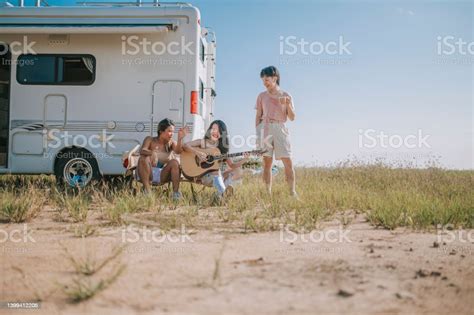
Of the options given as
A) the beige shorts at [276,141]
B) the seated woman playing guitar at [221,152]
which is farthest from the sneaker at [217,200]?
the beige shorts at [276,141]

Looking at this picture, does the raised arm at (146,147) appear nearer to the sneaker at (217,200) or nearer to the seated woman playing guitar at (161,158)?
the seated woman playing guitar at (161,158)

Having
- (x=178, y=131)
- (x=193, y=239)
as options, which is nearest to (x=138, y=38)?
(x=178, y=131)

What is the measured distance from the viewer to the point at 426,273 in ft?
7.29

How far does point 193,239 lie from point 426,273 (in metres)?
1.69

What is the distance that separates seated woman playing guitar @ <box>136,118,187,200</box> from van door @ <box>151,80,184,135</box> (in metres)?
0.30

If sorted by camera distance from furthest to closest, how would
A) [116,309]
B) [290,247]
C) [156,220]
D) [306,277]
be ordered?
[156,220], [290,247], [306,277], [116,309]

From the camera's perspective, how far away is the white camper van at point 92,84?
5.85 meters

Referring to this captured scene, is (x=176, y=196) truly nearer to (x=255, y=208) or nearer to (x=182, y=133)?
(x=182, y=133)

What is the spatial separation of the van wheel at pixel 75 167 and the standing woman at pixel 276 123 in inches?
→ 104

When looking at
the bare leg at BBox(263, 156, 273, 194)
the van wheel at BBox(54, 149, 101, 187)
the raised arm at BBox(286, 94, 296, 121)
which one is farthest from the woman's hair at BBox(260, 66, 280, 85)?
the van wheel at BBox(54, 149, 101, 187)

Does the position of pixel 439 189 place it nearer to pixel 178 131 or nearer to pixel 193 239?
→ pixel 178 131

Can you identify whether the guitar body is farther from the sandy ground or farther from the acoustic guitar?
the sandy ground

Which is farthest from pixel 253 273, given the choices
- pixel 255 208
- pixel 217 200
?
pixel 217 200

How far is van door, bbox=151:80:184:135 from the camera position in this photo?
5.82 metres
